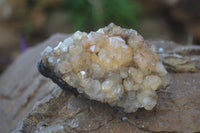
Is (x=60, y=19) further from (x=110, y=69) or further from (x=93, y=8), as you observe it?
(x=110, y=69)

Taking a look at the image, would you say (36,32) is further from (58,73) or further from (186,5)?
(58,73)

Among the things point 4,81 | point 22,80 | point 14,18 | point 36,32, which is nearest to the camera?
point 22,80

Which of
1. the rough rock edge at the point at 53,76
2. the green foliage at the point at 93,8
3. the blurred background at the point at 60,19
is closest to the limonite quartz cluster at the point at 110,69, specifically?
the rough rock edge at the point at 53,76

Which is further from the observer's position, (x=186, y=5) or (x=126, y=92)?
(x=186, y=5)

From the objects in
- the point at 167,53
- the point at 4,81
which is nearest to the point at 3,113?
the point at 4,81

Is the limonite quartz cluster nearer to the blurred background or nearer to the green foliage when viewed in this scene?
the green foliage

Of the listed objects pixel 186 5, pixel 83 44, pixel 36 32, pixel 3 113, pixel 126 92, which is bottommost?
pixel 3 113

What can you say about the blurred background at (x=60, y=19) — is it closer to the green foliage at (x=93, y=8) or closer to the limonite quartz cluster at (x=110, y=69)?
the green foliage at (x=93, y=8)
